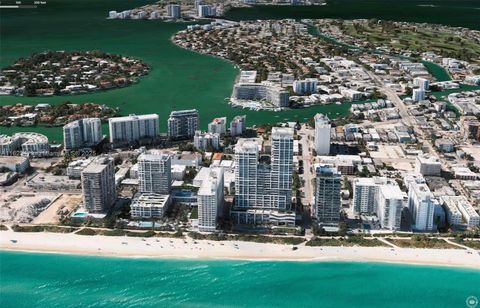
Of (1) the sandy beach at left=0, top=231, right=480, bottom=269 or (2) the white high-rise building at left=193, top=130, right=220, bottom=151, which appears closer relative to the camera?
(1) the sandy beach at left=0, top=231, right=480, bottom=269

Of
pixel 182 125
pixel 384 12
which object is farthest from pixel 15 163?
pixel 384 12

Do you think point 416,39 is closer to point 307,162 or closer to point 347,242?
point 307,162

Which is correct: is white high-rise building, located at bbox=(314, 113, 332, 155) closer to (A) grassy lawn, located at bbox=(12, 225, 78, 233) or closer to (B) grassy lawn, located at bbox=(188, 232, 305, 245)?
(B) grassy lawn, located at bbox=(188, 232, 305, 245)

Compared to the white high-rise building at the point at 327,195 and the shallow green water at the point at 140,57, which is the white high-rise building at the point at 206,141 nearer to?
the shallow green water at the point at 140,57

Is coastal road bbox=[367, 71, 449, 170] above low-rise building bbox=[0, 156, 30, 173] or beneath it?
above

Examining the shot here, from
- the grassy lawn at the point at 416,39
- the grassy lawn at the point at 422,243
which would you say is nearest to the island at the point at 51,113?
the grassy lawn at the point at 422,243

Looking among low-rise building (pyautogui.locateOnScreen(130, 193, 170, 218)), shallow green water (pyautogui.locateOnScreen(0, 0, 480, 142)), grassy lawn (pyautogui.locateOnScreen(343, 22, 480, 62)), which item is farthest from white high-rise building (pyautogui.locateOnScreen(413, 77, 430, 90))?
low-rise building (pyautogui.locateOnScreen(130, 193, 170, 218))

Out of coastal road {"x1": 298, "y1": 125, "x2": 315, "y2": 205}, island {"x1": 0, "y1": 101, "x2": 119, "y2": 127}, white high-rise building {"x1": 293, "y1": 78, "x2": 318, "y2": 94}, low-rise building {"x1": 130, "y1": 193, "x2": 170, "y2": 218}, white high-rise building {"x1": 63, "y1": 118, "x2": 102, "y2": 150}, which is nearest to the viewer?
low-rise building {"x1": 130, "y1": 193, "x2": 170, "y2": 218}

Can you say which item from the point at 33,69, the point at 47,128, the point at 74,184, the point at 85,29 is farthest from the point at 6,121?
the point at 85,29
